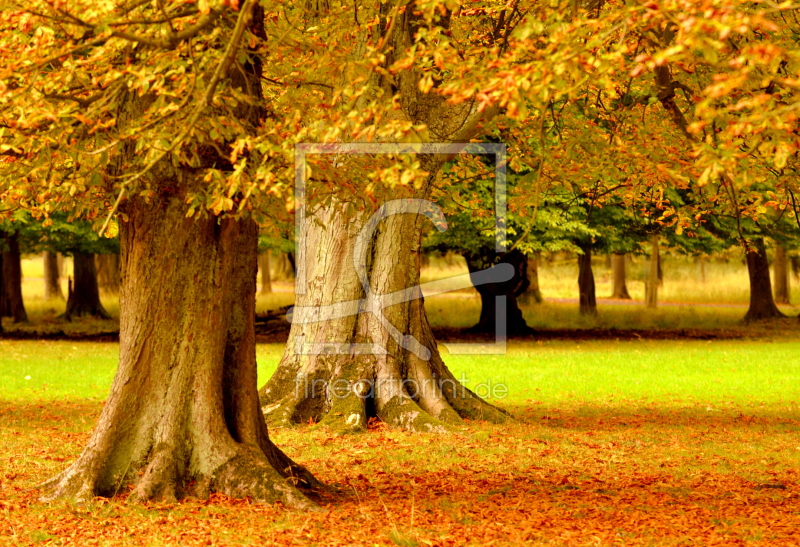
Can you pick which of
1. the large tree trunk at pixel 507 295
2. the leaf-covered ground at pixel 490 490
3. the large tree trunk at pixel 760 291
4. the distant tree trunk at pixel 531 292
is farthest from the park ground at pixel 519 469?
the distant tree trunk at pixel 531 292

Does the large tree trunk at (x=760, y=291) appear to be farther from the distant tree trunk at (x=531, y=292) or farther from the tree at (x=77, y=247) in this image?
the tree at (x=77, y=247)

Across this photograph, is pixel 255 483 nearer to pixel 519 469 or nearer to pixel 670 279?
pixel 519 469

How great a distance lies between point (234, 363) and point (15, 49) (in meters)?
2.98

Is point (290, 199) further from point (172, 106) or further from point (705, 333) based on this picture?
point (705, 333)

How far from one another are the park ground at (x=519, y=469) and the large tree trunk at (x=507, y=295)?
714 centimetres

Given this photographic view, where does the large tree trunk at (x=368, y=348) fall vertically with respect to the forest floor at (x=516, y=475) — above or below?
above

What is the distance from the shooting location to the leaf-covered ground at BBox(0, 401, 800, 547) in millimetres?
6215

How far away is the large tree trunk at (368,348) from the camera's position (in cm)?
1102

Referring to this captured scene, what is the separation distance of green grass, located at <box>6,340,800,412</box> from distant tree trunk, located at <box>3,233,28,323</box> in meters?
5.48

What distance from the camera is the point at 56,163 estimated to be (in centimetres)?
618
